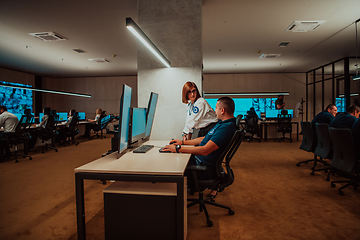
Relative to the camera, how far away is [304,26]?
17.3ft

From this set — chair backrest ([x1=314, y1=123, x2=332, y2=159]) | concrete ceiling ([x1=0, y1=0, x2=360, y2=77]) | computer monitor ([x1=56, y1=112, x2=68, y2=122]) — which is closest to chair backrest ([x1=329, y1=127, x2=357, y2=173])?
chair backrest ([x1=314, y1=123, x2=332, y2=159])

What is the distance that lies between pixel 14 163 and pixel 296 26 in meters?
7.64

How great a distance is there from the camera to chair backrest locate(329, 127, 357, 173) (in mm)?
2893

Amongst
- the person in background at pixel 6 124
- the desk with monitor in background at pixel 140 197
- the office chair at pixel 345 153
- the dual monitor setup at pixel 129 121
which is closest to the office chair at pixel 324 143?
the office chair at pixel 345 153

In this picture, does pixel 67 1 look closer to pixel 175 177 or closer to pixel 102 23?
pixel 102 23

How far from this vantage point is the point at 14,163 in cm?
521

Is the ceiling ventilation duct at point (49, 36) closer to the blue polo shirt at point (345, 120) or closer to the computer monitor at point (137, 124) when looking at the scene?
the computer monitor at point (137, 124)

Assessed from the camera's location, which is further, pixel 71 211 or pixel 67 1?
pixel 67 1

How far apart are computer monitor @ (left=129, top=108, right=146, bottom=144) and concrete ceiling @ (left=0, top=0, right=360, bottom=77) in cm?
272

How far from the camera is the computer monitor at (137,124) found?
2210 mm

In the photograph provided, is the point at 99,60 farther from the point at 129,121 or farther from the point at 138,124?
the point at 129,121

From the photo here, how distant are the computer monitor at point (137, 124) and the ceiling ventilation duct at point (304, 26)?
15.0 ft

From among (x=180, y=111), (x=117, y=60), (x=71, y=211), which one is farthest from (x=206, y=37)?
(x=71, y=211)

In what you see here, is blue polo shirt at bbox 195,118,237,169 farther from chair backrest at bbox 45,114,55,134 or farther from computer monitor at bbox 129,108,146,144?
chair backrest at bbox 45,114,55,134
